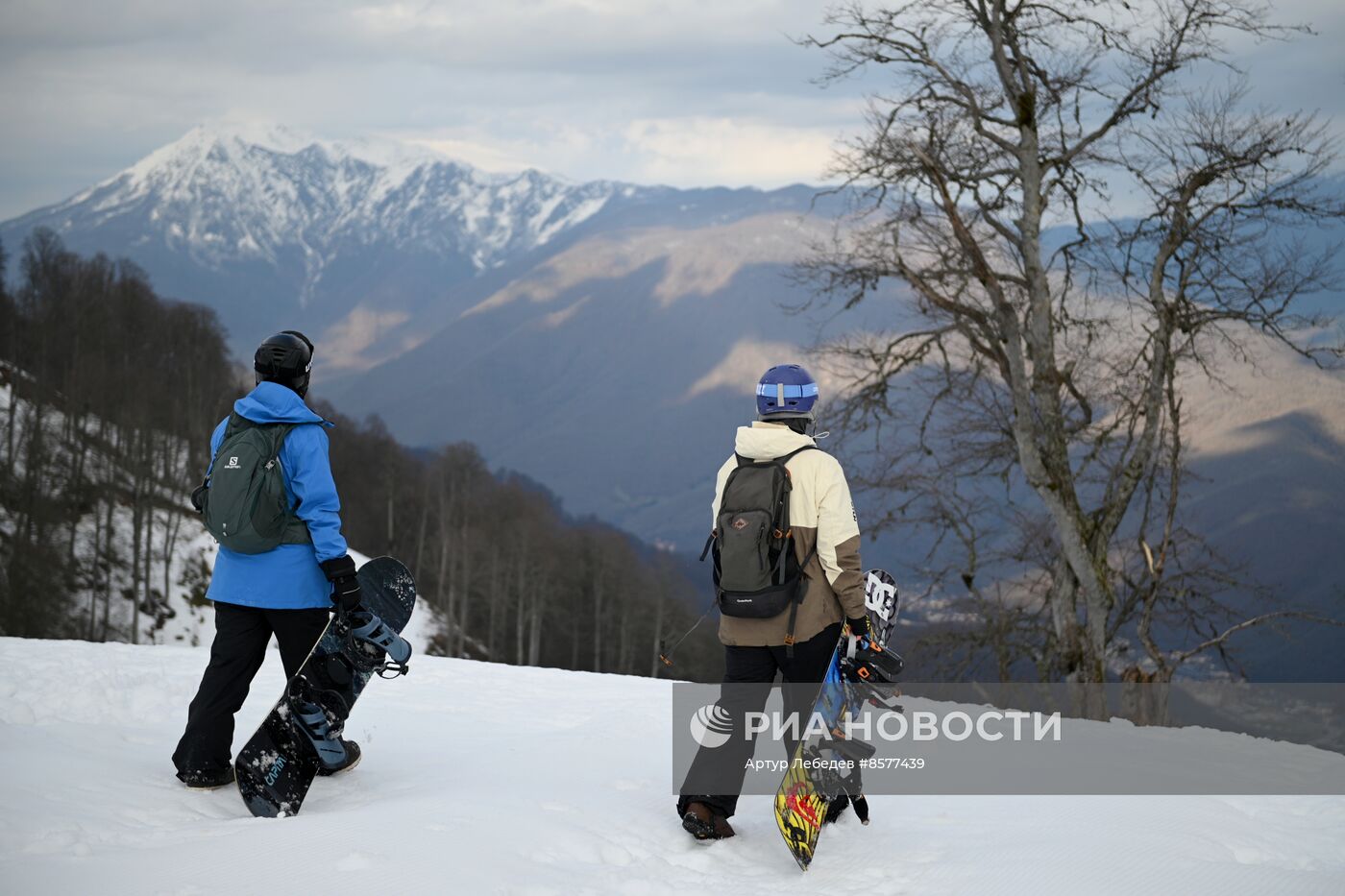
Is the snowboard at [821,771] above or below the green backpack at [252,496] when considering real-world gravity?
below

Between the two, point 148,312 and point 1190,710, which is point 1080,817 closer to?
point 1190,710

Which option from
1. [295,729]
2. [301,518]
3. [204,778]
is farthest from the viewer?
[204,778]

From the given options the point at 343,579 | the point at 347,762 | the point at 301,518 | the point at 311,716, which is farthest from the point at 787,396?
the point at 347,762

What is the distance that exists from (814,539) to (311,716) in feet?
8.37

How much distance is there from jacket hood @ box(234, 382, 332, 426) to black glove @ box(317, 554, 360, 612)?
2.14ft

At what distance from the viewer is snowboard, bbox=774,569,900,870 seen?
4504 mm

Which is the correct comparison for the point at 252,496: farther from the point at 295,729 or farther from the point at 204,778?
the point at 204,778

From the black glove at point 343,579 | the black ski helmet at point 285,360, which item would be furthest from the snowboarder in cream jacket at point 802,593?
the black ski helmet at point 285,360

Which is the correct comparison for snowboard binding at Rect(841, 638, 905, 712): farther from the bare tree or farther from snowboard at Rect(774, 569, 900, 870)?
the bare tree

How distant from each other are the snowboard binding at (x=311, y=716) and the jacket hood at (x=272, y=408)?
1.24m

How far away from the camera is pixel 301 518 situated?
4.82 metres

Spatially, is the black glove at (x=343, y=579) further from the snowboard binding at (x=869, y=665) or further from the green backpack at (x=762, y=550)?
the snowboard binding at (x=869, y=665)

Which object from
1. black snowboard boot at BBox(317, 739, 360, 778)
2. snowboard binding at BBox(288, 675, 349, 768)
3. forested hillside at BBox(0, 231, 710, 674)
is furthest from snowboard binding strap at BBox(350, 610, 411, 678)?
forested hillside at BBox(0, 231, 710, 674)

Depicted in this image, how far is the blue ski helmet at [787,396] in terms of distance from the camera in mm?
4773
